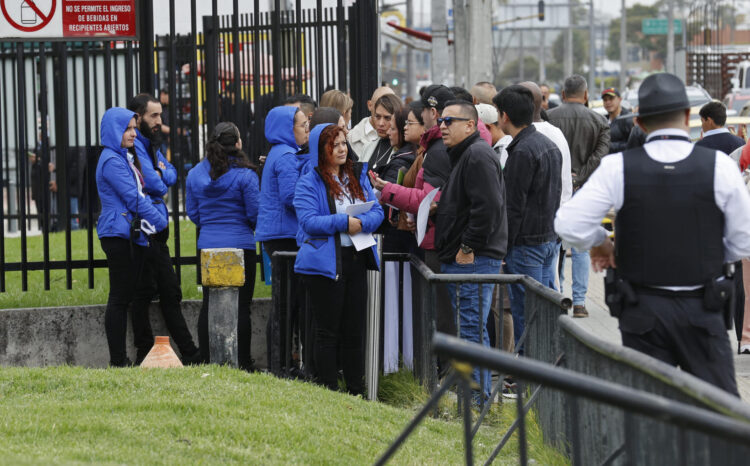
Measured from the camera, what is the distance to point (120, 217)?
8.46m

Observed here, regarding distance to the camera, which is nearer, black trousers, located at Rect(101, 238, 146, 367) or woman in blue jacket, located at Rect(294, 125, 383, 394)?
woman in blue jacket, located at Rect(294, 125, 383, 394)

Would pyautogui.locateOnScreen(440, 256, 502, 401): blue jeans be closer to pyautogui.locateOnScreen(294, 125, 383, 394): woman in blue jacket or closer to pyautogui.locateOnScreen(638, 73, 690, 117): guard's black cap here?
pyautogui.locateOnScreen(294, 125, 383, 394): woman in blue jacket

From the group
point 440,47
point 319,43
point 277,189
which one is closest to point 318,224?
point 277,189

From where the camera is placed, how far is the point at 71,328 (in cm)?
895

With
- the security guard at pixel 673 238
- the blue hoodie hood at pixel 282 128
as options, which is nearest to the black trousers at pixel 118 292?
the blue hoodie hood at pixel 282 128

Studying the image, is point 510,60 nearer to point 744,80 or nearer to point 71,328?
point 744,80

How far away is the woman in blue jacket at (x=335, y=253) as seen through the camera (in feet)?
24.7

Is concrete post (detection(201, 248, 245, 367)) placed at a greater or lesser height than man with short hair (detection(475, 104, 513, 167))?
lesser

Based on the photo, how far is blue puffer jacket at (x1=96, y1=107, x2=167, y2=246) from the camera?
27.8 ft

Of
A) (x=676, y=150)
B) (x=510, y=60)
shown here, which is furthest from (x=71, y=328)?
(x=510, y=60)

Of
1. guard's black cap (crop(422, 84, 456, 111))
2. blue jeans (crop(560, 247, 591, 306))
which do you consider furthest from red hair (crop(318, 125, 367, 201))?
blue jeans (crop(560, 247, 591, 306))

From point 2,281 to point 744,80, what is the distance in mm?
30127

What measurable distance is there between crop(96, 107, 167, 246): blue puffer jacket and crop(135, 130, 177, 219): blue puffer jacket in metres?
0.19

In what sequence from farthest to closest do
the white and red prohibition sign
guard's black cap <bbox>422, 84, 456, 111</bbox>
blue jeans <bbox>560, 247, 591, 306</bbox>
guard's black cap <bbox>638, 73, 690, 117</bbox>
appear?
blue jeans <bbox>560, 247, 591, 306</bbox>, the white and red prohibition sign, guard's black cap <bbox>422, 84, 456, 111</bbox>, guard's black cap <bbox>638, 73, 690, 117</bbox>
